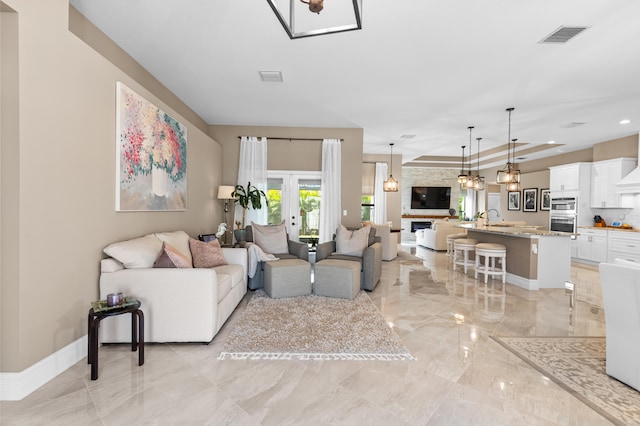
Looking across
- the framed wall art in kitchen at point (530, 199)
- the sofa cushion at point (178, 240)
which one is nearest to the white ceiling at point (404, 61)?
the sofa cushion at point (178, 240)

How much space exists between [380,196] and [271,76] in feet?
19.8

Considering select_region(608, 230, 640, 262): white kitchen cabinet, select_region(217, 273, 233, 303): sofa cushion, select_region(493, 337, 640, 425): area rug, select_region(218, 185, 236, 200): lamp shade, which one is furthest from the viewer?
select_region(608, 230, 640, 262): white kitchen cabinet

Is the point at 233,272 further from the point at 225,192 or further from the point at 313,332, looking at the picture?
the point at 225,192

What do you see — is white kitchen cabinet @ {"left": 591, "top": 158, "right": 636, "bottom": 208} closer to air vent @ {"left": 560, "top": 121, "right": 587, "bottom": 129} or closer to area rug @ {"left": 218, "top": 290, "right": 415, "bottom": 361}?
air vent @ {"left": 560, "top": 121, "right": 587, "bottom": 129}

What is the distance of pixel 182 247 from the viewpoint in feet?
12.2

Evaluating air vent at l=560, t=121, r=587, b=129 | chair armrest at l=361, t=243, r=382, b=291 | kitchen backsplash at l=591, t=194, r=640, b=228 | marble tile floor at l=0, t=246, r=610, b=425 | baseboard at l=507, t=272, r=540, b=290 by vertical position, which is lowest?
marble tile floor at l=0, t=246, r=610, b=425

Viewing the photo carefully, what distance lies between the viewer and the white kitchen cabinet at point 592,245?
679 cm

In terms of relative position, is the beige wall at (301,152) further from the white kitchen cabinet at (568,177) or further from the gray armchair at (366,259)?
the white kitchen cabinet at (568,177)

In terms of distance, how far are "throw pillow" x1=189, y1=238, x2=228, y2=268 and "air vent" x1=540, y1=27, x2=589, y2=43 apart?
4.10 m

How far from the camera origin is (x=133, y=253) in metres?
2.83

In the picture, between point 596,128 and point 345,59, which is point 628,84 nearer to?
point 596,128

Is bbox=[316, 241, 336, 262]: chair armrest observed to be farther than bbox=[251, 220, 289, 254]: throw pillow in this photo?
No

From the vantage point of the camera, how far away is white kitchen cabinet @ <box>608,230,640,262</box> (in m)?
6.14

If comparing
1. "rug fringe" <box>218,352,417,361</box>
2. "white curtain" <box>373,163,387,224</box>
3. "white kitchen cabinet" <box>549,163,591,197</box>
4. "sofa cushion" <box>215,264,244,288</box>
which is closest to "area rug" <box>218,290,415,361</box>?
"rug fringe" <box>218,352,417,361</box>
